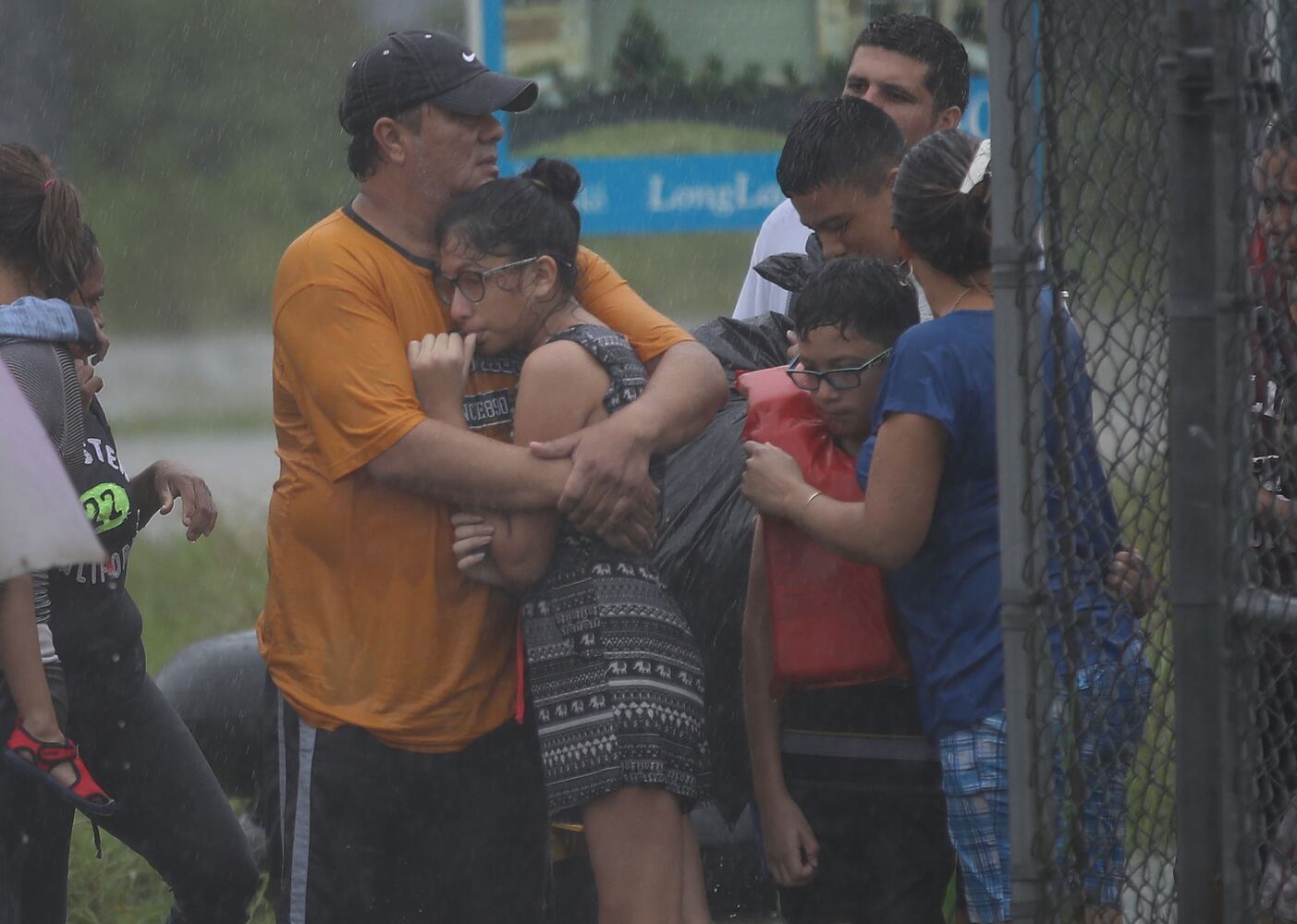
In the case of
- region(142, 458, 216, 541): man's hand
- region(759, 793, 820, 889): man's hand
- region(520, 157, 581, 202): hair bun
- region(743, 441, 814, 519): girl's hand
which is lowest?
region(759, 793, 820, 889): man's hand

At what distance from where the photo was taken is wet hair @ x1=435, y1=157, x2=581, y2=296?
3.13 m

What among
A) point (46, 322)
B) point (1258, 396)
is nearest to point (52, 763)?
point (46, 322)

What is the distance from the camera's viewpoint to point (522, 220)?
10.3 ft

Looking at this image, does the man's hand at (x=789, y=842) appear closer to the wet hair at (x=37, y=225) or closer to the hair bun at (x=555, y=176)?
the hair bun at (x=555, y=176)

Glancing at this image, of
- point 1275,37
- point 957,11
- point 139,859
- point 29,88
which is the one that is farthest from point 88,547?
point 957,11

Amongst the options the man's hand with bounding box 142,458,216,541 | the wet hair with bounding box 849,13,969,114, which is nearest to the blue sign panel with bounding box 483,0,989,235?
the wet hair with bounding box 849,13,969,114

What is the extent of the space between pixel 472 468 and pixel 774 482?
0.51 metres

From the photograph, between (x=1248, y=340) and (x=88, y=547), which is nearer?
(x=88, y=547)

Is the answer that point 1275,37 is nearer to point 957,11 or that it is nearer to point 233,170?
point 957,11

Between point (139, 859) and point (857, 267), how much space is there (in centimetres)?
292

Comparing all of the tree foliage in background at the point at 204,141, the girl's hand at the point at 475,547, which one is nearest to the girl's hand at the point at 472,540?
the girl's hand at the point at 475,547

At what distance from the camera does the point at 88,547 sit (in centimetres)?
229

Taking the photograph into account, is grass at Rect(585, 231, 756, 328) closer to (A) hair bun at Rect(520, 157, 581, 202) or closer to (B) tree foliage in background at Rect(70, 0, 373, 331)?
(B) tree foliage in background at Rect(70, 0, 373, 331)

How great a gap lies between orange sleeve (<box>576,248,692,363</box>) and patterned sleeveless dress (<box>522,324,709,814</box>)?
6.1 inches
